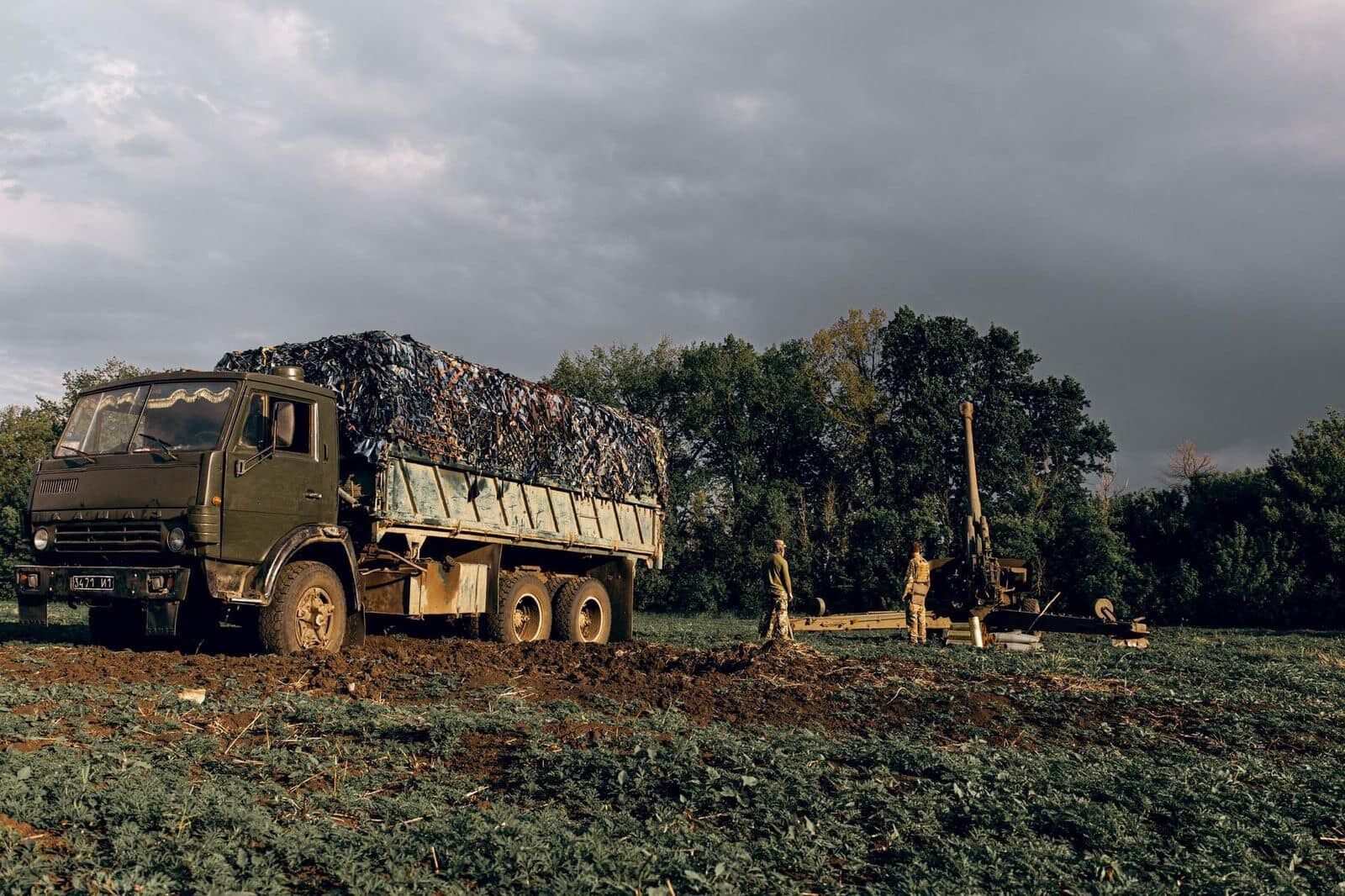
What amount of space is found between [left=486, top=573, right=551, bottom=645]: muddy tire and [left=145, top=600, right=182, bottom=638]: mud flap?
16.5 ft

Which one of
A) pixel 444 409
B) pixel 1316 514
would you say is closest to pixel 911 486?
pixel 1316 514

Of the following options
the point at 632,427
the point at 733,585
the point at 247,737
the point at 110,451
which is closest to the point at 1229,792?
the point at 247,737

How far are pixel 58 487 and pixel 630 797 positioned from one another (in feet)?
25.4

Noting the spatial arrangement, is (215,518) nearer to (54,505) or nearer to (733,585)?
(54,505)

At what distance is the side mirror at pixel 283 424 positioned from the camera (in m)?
10.8

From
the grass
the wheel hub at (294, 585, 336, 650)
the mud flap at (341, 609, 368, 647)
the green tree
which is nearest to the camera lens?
the grass

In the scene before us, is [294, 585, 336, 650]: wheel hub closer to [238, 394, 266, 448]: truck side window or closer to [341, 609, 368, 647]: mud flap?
[341, 609, 368, 647]: mud flap

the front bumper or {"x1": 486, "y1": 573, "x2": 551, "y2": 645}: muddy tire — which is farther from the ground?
the front bumper

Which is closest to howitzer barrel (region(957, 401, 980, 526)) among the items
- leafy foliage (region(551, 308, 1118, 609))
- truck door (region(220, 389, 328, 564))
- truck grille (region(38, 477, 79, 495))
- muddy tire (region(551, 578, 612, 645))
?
muddy tire (region(551, 578, 612, 645))

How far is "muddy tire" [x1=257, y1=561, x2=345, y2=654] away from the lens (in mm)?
10375

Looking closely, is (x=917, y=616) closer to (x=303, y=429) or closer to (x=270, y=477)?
(x=303, y=429)

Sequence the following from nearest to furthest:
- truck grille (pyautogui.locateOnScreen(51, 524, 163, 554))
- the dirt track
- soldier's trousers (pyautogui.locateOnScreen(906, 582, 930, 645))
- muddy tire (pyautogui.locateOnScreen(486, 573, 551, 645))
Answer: the dirt track, truck grille (pyautogui.locateOnScreen(51, 524, 163, 554)), muddy tire (pyautogui.locateOnScreen(486, 573, 551, 645)), soldier's trousers (pyautogui.locateOnScreen(906, 582, 930, 645))

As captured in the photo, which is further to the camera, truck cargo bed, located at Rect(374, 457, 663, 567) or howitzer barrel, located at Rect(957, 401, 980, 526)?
howitzer barrel, located at Rect(957, 401, 980, 526)

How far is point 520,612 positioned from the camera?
14.8 metres
